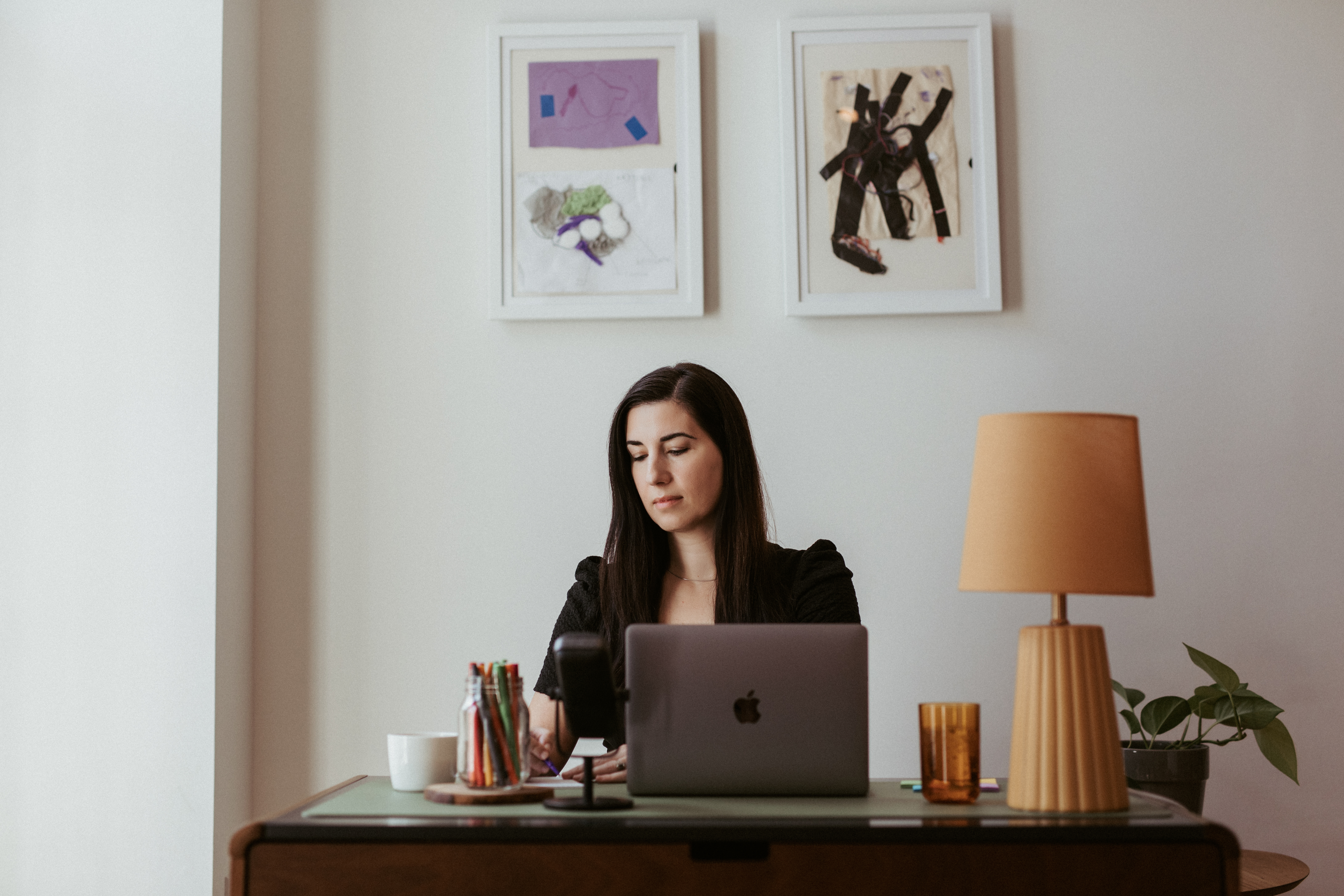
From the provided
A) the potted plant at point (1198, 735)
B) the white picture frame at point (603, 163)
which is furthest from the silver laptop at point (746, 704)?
the white picture frame at point (603, 163)

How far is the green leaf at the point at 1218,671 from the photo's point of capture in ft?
6.66

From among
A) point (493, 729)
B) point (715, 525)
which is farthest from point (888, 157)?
point (493, 729)

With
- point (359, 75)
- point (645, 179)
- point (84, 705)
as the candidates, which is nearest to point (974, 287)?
point (645, 179)

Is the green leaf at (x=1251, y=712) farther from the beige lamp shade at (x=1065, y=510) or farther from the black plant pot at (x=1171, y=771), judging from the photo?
the beige lamp shade at (x=1065, y=510)

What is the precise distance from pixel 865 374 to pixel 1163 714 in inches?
35.3

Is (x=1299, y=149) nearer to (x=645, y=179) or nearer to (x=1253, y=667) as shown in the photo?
(x=1253, y=667)

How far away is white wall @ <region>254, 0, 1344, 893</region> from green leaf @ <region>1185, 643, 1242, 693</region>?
310mm

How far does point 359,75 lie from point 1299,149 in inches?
82.6

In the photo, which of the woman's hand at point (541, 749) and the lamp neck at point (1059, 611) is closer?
the lamp neck at point (1059, 611)

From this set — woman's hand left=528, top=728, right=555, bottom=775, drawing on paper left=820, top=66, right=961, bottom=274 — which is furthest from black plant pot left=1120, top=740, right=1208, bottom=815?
drawing on paper left=820, top=66, right=961, bottom=274

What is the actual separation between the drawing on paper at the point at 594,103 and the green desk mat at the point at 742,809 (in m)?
1.56

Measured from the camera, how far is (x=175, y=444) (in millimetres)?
2322

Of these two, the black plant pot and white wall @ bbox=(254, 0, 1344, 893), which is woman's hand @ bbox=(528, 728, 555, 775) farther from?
the black plant pot

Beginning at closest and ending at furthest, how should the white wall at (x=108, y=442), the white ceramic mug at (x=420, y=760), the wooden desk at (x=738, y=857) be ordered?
1. the wooden desk at (x=738, y=857)
2. the white ceramic mug at (x=420, y=760)
3. the white wall at (x=108, y=442)
